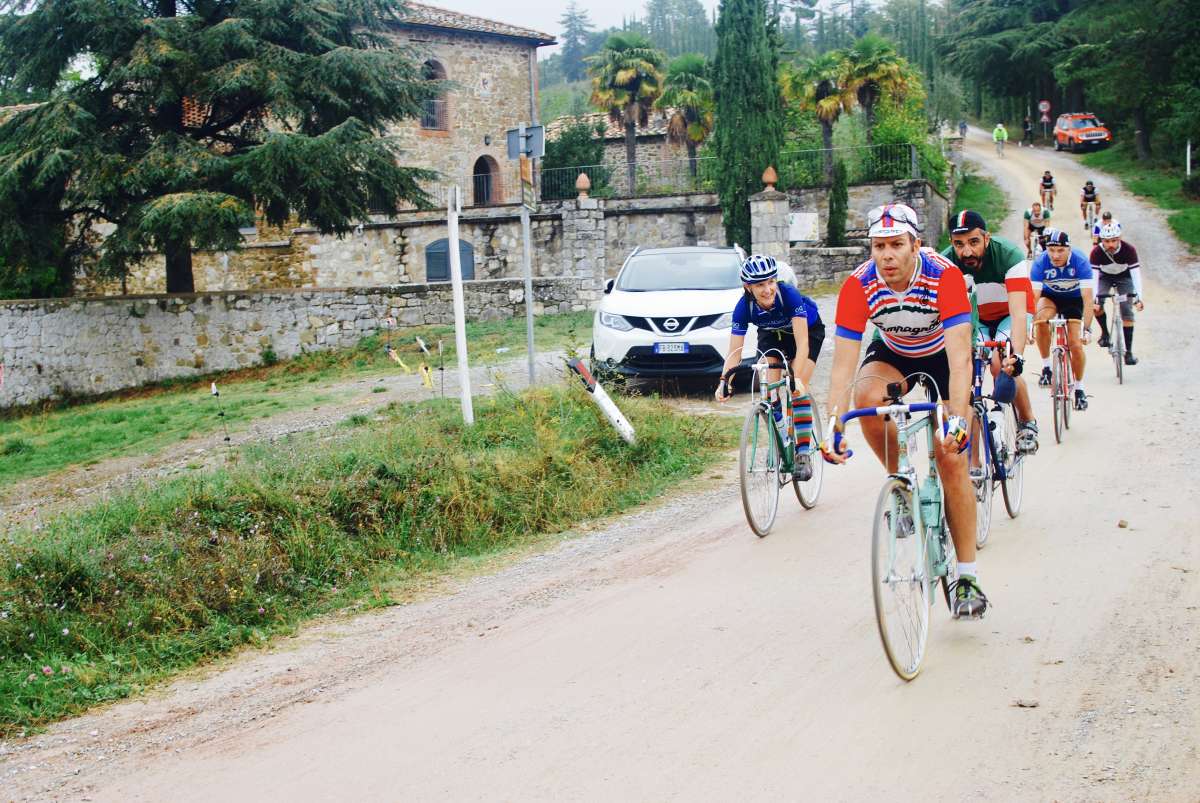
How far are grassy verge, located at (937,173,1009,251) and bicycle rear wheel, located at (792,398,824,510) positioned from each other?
2984 cm

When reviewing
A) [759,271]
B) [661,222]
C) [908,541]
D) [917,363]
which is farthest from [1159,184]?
[908,541]

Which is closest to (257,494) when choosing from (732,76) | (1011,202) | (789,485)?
(789,485)

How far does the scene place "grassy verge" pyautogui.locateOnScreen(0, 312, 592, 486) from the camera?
49.8 feet

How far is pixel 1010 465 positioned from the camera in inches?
320

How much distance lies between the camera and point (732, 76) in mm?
34000

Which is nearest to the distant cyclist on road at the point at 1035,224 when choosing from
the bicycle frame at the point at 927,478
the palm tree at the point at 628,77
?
the bicycle frame at the point at 927,478

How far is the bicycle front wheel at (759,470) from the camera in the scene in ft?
25.9

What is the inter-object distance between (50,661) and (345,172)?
1936cm

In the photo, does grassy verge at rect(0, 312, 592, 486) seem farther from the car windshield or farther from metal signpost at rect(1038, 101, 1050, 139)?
metal signpost at rect(1038, 101, 1050, 139)

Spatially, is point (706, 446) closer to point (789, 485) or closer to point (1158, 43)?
point (789, 485)

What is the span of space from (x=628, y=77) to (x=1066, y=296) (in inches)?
1310

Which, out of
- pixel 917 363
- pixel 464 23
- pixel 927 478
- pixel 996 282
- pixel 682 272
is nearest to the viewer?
pixel 927 478

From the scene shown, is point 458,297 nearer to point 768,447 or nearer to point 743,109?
point 768,447

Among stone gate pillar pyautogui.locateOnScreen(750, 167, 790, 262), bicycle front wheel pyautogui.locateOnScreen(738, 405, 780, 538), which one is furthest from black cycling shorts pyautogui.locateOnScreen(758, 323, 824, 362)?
stone gate pillar pyautogui.locateOnScreen(750, 167, 790, 262)
